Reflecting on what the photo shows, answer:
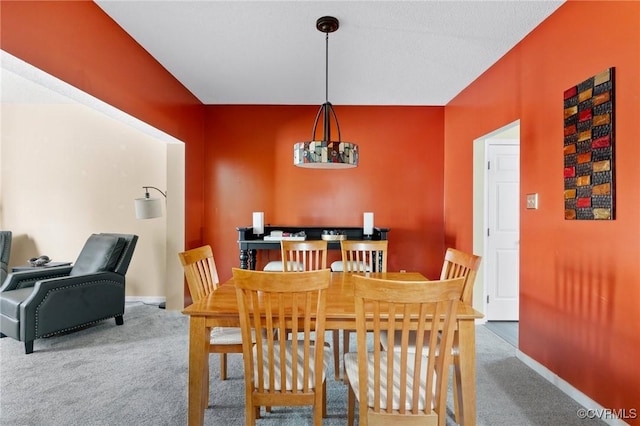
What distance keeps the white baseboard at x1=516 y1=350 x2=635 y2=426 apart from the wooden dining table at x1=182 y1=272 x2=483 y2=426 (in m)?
0.96

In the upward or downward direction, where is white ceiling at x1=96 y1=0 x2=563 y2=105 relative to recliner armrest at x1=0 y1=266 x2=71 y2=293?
upward

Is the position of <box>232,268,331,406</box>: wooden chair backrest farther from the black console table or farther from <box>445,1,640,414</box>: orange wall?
the black console table

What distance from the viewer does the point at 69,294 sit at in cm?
282

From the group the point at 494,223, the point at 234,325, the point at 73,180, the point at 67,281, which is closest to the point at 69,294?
the point at 67,281

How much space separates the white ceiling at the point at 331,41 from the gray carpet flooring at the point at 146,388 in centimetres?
266

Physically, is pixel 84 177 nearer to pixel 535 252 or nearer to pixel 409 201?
pixel 409 201

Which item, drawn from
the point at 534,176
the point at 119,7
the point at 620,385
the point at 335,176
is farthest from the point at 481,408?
the point at 119,7

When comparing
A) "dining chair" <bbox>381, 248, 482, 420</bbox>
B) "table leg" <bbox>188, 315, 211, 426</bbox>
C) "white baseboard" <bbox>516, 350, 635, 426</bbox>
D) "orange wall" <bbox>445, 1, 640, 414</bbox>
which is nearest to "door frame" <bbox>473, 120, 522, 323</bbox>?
"orange wall" <bbox>445, 1, 640, 414</bbox>

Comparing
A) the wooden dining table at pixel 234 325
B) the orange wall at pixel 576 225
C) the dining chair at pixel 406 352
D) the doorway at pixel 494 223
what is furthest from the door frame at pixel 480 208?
the dining chair at pixel 406 352

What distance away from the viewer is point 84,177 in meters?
3.99

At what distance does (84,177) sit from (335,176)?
329cm

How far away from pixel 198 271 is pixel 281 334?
954mm

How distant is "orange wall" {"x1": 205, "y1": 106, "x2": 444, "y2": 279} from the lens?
4117 millimetres

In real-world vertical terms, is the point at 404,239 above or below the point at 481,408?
above
